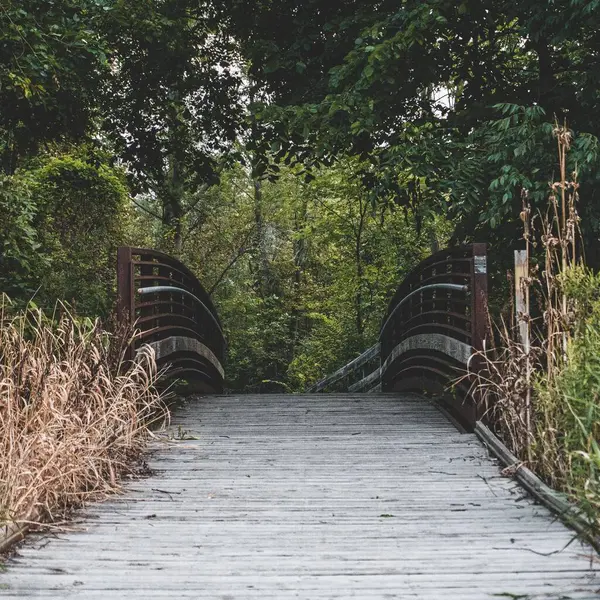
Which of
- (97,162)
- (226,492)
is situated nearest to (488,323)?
(226,492)

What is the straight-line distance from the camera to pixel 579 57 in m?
9.34

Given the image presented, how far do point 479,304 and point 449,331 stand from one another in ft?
7.60

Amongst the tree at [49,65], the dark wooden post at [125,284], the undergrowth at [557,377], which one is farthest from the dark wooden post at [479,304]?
the tree at [49,65]

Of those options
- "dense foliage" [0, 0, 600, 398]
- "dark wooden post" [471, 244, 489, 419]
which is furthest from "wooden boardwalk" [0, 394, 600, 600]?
"dense foliage" [0, 0, 600, 398]

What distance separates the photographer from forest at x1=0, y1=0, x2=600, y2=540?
693 centimetres

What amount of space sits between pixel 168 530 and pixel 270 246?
1956cm

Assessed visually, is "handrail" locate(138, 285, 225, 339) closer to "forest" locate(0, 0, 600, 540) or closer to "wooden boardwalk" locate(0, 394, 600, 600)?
"forest" locate(0, 0, 600, 540)

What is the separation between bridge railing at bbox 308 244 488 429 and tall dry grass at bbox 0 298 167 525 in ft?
7.06

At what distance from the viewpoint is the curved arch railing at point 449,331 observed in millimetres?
5703

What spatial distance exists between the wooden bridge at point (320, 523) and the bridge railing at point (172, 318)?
0.18ft

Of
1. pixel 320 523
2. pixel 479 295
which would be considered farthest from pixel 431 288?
pixel 320 523

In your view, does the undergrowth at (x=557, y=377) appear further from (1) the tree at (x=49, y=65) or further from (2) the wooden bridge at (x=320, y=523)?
(1) the tree at (x=49, y=65)

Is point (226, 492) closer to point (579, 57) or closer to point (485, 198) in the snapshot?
point (485, 198)

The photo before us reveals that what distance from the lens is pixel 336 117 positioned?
7727mm
